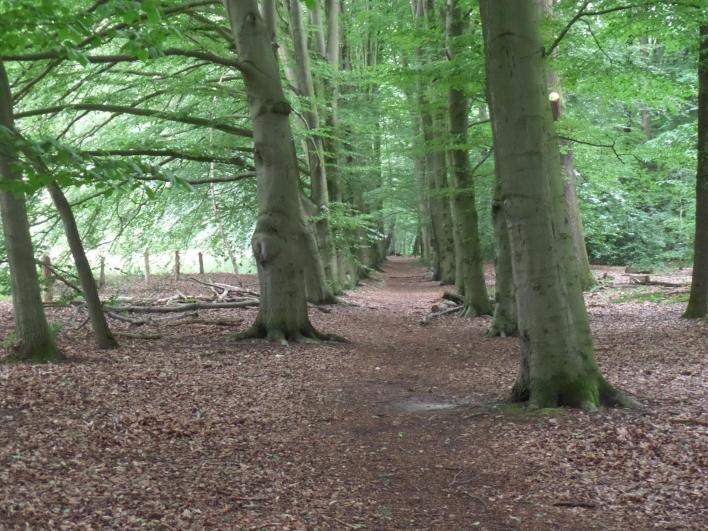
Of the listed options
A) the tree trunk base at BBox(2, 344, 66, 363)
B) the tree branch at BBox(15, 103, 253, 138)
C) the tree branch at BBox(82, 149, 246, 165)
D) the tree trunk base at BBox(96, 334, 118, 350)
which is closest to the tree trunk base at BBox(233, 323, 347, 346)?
the tree trunk base at BBox(96, 334, 118, 350)

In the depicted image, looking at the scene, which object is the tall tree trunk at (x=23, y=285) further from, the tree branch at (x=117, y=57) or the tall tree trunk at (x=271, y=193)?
the tall tree trunk at (x=271, y=193)

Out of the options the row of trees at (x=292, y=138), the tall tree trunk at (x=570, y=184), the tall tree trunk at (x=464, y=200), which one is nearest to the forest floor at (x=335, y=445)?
the row of trees at (x=292, y=138)

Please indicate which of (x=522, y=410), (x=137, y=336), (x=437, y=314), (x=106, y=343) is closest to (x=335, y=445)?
(x=522, y=410)

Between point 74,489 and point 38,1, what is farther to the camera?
point 74,489

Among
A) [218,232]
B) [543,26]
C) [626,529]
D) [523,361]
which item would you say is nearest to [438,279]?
[218,232]

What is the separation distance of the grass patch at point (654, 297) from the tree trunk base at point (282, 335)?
8.07 metres

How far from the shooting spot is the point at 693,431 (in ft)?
16.2

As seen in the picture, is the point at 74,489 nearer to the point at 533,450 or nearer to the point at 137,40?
the point at 137,40

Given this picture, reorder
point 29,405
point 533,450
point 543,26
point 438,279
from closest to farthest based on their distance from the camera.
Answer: point 533,450 < point 29,405 < point 543,26 < point 438,279

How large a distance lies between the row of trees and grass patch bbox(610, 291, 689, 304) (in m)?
1.98

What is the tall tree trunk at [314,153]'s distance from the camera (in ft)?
51.3

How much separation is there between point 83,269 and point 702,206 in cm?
971

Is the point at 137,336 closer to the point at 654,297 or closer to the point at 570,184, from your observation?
the point at 570,184

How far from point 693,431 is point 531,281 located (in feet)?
5.76
